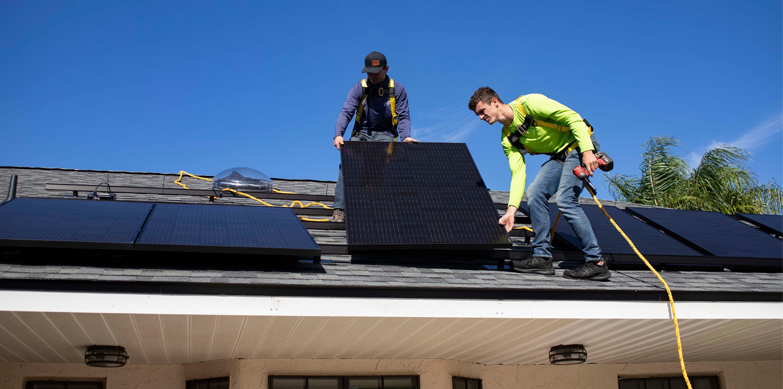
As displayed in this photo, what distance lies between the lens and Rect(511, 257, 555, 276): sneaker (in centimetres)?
534

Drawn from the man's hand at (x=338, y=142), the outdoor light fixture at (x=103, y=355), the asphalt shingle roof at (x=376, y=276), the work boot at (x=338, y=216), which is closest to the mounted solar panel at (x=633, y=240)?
the asphalt shingle roof at (x=376, y=276)

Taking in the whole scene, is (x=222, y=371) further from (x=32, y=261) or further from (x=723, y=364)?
(x=723, y=364)

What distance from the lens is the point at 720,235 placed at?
7.06 m

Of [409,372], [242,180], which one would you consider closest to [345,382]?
[409,372]

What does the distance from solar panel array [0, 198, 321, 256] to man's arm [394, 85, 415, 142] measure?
215 centimetres

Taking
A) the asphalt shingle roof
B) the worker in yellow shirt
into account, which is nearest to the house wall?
the asphalt shingle roof

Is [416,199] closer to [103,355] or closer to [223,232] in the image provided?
[223,232]

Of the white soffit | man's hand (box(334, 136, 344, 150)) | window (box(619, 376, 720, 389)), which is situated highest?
man's hand (box(334, 136, 344, 150))

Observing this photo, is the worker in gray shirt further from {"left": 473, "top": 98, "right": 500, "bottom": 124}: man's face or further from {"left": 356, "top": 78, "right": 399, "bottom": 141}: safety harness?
{"left": 473, "top": 98, "right": 500, "bottom": 124}: man's face

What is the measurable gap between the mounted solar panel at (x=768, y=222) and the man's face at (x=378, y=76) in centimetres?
519

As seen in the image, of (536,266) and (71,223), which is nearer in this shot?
(71,223)

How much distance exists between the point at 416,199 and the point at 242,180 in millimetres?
3912

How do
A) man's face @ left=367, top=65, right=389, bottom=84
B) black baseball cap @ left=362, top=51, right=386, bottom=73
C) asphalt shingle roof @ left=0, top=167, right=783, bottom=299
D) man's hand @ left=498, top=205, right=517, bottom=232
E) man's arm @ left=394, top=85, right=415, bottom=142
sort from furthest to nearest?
man's arm @ left=394, top=85, right=415, bottom=142 < man's face @ left=367, top=65, right=389, bottom=84 < black baseball cap @ left=362, top=51, right=386, bottom=73 < man's hand @ left=498, top=205, right=517, bottom=232 < asphalt shingle roof @ left=0, top=167, right=783, bottom=299

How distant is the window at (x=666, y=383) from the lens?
7262 mm
